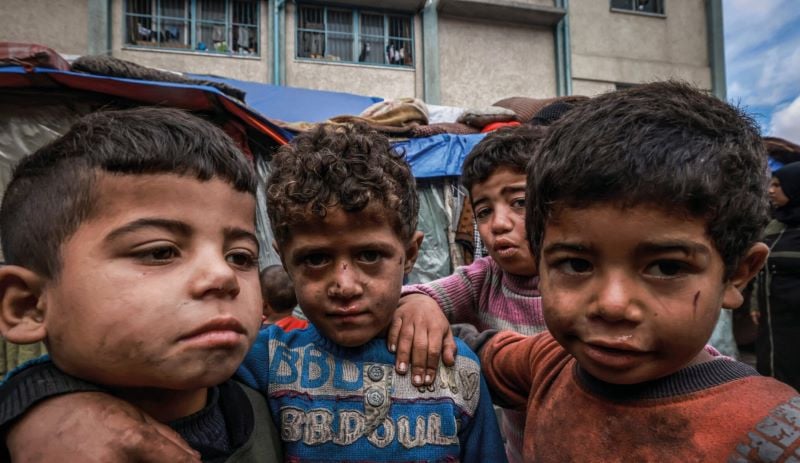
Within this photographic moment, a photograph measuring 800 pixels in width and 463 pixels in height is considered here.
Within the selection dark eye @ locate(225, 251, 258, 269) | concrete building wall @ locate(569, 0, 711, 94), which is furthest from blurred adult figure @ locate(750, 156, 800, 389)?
concrete building wall @ locate(569, 0, 711, 94)

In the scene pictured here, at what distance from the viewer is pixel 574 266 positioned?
0.99 metres

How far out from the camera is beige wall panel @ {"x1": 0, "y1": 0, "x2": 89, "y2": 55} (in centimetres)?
878

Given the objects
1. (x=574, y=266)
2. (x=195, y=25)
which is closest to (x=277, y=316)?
(x=574, y=266)

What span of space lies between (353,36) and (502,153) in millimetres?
9934

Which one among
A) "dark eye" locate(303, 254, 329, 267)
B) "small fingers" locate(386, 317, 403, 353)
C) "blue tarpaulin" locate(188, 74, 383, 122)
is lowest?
"small fingers" locate(386, 317, 403, 353)

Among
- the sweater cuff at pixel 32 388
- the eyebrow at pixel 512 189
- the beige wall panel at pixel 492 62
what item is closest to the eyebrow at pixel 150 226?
the sweater cuff at pixel 32 388

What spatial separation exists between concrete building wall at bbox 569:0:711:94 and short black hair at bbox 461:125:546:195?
10.7 meters

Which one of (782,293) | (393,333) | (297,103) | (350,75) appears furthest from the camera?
(350,75)

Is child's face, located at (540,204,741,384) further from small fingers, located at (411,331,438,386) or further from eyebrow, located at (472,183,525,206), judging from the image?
eyebrow, located at (472,183,525,206)

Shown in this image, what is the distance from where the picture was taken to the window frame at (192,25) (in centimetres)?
951

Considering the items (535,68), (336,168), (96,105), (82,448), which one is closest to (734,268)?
(336,168)

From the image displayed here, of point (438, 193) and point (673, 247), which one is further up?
point (438, 193)

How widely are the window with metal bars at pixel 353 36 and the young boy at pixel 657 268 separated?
10304 mm

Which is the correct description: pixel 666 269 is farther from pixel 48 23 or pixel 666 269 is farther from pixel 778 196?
pixel 48 23
